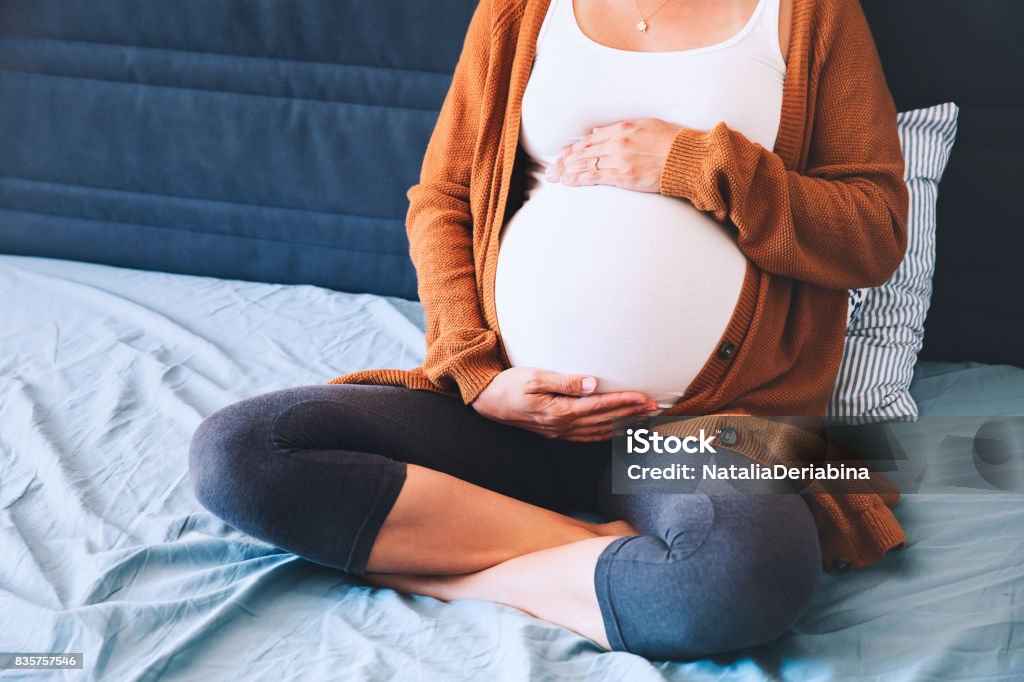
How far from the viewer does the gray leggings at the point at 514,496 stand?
2.77 ft

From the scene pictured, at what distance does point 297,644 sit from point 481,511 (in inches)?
9.5

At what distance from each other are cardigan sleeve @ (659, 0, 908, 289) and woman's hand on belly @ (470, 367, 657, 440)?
9.5 inches

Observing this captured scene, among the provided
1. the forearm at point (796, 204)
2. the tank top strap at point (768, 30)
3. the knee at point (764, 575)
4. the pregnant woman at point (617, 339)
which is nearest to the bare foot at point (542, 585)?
the pregnant woman at point (617, 339)

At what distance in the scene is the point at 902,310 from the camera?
135 centimetres

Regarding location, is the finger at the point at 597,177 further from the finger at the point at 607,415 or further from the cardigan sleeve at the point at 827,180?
the finger at the point at 607,415

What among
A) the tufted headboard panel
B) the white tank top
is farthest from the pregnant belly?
the tufted headboard panel

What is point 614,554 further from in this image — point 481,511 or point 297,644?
point 297,644

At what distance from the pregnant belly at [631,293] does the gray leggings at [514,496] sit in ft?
0.38

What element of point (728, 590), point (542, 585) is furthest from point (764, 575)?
point (542, 585)

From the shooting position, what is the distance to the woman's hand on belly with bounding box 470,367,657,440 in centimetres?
101

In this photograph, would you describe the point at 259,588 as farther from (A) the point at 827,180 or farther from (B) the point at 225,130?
(B) the point at 225,130

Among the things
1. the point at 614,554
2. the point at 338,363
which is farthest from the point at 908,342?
the point at 338,363

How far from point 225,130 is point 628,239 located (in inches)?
41.3

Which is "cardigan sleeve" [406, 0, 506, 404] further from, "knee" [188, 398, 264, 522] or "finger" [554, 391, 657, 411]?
"knee" [188, 398, 264, 522]
